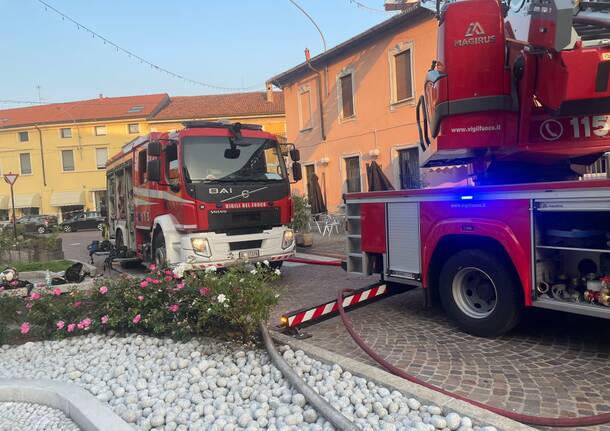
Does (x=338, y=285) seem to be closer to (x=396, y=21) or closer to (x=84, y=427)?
(x=84, y=427)

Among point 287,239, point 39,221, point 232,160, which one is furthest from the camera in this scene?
point 39,221

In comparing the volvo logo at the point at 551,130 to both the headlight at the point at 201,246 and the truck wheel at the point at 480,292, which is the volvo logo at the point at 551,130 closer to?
the truck wheel at the point at 480,292

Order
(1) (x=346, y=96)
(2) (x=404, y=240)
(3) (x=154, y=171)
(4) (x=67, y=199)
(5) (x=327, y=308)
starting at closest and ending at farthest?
1. (5) (x=327, y=308)
2. (2) (x=404, y=240)
3. (3) (x=154, y=171)
4. (1) (x=346, y=96)
5. (4) (x=67, y=199)

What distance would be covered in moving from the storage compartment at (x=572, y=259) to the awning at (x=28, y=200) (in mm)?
43842

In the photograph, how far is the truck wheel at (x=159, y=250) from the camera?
846 centimetres

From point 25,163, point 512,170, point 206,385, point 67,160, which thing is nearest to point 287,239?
point 512,170

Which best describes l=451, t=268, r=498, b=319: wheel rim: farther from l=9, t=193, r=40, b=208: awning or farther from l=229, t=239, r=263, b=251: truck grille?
l=9, t=193, r=40, b=208: awning

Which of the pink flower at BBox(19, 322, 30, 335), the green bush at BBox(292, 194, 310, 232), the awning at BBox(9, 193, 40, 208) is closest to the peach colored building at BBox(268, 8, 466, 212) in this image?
the green bush at BBox(292, 194, 310, 232)

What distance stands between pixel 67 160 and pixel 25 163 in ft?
12.5

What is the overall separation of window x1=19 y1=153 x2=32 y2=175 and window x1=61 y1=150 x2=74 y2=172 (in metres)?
3.00

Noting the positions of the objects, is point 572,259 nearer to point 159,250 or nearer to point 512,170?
point 512,170

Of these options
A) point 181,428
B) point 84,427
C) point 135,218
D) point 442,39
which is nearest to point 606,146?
point 442,39

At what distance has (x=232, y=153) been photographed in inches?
324

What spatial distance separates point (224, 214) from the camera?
788cm
